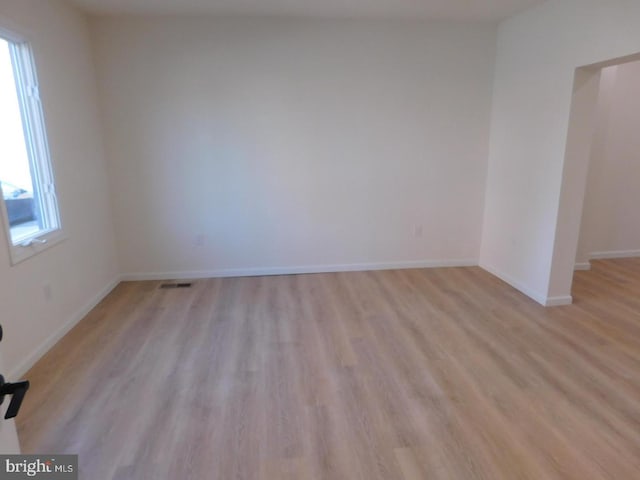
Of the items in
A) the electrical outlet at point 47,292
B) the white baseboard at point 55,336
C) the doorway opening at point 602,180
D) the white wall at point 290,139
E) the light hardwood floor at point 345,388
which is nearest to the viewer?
the light hardwood floor at point 345,388

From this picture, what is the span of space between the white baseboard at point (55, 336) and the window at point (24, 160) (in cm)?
66

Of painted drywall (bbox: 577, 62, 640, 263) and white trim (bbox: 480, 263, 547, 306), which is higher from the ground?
painted drywall (bbox: 577, 62, 640, 263)

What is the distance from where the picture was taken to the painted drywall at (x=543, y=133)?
2885mm

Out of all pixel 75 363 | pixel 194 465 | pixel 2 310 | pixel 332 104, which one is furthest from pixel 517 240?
pixel 2 310

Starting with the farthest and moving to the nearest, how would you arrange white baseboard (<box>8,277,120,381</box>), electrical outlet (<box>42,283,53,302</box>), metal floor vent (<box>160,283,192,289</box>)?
metal floor vent (<box>160,283,192,289</box>) → electrical outlet (<box>42,283,53,302</box>) → white baseboard (<box>8,277,120,381</box>)

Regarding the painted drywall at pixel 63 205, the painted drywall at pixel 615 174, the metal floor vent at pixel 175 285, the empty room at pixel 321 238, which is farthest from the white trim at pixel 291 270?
the painted drywall at pixel 615 174

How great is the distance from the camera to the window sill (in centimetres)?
252

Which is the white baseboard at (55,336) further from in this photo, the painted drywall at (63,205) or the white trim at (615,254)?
the white trim at (615,254)

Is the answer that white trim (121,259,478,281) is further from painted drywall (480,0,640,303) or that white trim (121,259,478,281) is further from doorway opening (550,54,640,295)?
doorway opening (550,54,640,295)

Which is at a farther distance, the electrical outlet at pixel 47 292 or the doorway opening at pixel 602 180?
the doorway opening at pixel 602 180

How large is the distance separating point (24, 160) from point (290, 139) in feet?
7.45

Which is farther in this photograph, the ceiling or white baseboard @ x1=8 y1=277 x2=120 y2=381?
the ceiling

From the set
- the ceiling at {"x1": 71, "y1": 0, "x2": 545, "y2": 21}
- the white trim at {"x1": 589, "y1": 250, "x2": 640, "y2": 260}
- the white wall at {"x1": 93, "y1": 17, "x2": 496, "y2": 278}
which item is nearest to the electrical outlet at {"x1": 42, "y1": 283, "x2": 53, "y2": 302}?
the white wall at {"x1": 93, "y1": 17, "x2": 496, "y2": 278}

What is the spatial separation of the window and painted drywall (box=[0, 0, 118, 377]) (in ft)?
0.26
